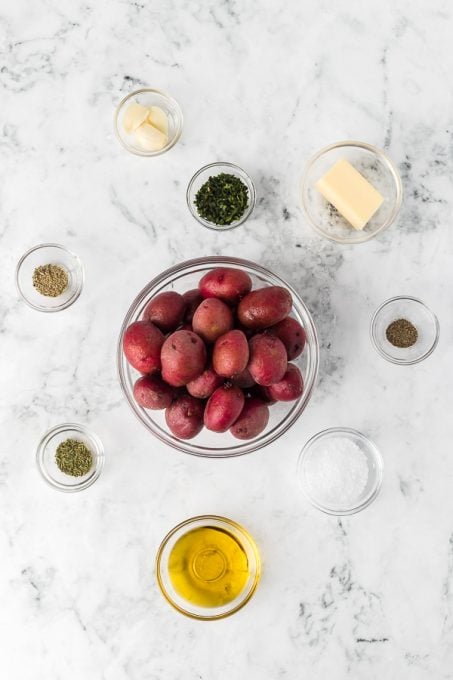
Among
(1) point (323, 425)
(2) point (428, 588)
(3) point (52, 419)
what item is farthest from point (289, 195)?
(2) point (428, 588)

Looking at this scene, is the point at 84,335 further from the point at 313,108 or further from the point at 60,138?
the point at 313,108

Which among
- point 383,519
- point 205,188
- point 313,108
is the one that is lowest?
point 383,519

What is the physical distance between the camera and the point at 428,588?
175 centimetres

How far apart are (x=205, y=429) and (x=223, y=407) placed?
25 cm

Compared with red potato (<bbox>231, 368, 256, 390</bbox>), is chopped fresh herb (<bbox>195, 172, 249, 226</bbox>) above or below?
above

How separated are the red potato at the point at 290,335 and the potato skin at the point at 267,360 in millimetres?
81

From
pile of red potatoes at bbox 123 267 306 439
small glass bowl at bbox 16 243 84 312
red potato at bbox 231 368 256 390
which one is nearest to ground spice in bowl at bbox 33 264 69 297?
small glass bowl at bbox 16 243 84 312

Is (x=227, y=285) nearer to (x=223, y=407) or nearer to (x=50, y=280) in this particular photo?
(x=223, y=407)

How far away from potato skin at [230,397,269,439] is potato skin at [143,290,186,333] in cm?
22

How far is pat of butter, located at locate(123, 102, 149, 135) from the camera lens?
1718 millimetres

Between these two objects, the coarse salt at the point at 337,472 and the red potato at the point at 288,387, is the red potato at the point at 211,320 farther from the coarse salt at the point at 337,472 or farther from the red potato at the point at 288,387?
the coarse salt at the point at 337,472

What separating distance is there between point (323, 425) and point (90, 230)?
0.74 metres

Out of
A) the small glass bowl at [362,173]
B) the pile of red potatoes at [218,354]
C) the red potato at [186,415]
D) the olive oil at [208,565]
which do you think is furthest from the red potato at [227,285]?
the olive oil at [208,565]

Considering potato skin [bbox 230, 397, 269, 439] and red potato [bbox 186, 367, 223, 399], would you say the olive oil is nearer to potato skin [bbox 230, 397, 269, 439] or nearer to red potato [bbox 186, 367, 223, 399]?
potato skin [bbox 230, 397, 269, 439]
